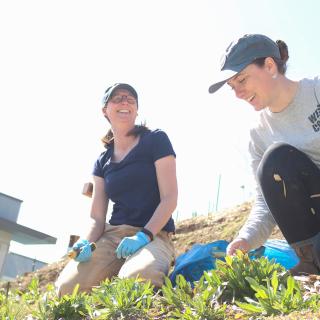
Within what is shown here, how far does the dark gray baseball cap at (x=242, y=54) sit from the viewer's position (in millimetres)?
2393

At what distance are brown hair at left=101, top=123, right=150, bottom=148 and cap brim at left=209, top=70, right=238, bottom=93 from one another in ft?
3.24

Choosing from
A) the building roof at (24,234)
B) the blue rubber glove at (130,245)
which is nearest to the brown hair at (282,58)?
the blue rubber glove at (130,245)

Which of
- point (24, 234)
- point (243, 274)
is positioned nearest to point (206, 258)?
point (243, 274)

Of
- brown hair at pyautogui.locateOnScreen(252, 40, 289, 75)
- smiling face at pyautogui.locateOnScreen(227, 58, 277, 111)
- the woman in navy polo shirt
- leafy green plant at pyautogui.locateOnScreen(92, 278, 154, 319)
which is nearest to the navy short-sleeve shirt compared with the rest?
the woman in navy polo shirt

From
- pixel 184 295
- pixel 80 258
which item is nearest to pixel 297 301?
pixel 184 295

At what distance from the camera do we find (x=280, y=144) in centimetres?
236

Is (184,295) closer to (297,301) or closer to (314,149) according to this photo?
(297,301)

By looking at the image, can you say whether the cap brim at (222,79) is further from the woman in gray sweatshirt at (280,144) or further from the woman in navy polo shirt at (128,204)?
the woman in navy polo shirt at (128,204)

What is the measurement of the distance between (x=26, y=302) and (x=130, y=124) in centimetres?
146

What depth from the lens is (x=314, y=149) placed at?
2.45 meters

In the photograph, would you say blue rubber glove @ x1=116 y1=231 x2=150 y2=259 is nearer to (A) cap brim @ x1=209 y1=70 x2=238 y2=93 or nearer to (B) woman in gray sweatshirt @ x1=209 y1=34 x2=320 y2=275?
(B) woman in gray sweatshirt @ x1=209 y1=34 x2=320 y2=275

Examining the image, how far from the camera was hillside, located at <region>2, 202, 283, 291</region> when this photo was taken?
227 inches

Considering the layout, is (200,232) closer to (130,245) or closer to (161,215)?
(161,215)

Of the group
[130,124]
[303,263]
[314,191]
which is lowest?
[303,263]
